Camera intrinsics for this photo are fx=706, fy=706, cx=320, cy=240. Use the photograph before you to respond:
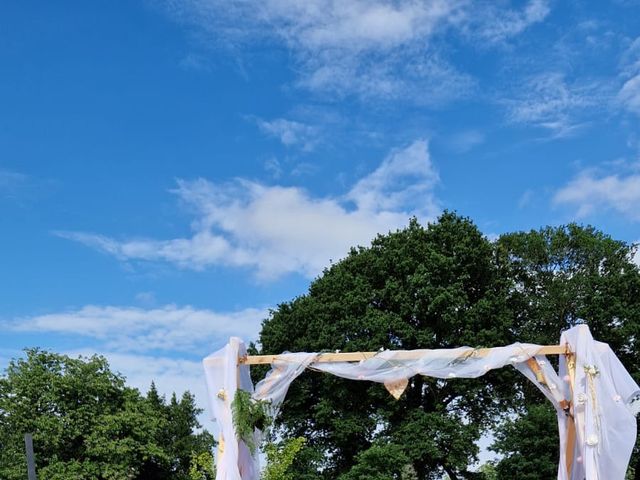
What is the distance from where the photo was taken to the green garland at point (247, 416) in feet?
24.8

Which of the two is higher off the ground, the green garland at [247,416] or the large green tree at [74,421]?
the large green tree at [74,421]

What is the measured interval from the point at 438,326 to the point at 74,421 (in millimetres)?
13327

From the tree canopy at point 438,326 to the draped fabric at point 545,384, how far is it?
1165cm

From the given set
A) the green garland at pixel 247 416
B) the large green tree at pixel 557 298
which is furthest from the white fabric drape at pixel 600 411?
the large green tree at pixel 557 298

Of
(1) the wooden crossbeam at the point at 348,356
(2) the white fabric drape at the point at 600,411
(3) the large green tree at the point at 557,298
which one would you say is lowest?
(2) the white fabric drape at the point at 600,411

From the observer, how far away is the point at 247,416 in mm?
7594

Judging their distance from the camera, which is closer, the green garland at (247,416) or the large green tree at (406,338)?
the green garland at (247,416)

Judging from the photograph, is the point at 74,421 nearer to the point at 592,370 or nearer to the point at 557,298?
the point at 557,298

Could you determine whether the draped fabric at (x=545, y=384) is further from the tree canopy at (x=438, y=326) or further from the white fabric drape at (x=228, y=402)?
the tree canopy at (x=438, y=326)

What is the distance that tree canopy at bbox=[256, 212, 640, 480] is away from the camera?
20.1m

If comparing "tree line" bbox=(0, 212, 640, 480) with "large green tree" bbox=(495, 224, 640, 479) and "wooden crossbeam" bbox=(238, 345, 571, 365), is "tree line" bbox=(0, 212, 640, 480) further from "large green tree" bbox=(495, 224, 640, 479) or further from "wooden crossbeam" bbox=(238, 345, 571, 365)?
"wooden crossbeam" bbox=(238, 345, 571, 365)

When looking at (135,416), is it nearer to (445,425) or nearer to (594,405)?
(445,425)

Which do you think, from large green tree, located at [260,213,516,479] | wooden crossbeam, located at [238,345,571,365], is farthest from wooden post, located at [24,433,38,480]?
large green tree, located at [260,213,516,479]

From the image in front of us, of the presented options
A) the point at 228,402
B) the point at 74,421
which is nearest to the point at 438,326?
the point at 74,421
